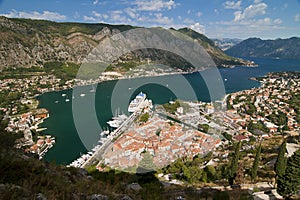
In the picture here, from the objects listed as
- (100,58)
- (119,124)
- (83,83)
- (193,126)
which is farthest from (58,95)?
(100,58)

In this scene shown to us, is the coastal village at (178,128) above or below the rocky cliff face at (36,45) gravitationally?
below

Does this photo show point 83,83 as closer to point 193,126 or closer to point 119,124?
point 119,124

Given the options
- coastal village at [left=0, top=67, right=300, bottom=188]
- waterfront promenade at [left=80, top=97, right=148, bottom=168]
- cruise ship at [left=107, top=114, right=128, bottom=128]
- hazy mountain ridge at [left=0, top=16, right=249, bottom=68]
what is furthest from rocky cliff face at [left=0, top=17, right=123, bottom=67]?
waterfront promenade at [left=80, top=97, right=148, bottom=168]

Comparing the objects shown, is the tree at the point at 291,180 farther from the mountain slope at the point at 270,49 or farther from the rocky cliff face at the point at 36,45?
the mountain slope at the point at 270,49

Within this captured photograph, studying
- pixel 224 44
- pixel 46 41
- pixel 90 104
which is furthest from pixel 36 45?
pixel 224 44

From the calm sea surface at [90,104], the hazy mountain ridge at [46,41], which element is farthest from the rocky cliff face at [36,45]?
the calm sea surface at [90,104]

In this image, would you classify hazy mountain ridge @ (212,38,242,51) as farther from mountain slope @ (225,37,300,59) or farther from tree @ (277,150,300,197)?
tree @ (277,150,300,197)

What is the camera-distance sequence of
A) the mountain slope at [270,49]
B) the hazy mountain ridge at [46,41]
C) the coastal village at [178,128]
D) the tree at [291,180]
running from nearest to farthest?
1. the tree at [291,180]
2. the coastal village at [178,128]
3. the hazy mountain ridge at [46,41]
4. the mountain slope at [270,49]
